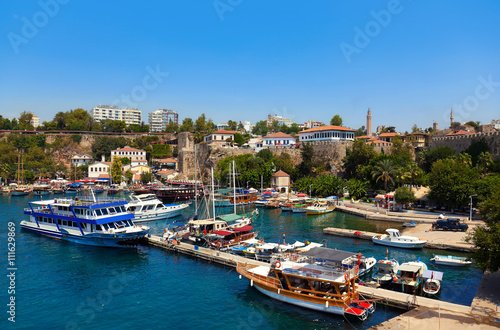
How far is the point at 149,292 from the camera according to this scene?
19125 mm

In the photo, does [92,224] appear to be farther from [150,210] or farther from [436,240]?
[436,240]

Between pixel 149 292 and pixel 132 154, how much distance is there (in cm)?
7809

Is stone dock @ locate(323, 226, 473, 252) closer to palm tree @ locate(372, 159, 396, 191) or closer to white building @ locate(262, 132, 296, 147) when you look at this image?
palm tree @ locate(372, 159, 396, 191)

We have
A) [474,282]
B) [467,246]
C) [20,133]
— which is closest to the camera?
[474,282]

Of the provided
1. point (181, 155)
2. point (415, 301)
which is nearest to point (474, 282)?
point (415, 301)

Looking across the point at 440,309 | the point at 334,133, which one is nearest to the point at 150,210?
the point at 440,309

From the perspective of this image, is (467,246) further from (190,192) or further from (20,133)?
(20,133)

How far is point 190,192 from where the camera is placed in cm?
5769

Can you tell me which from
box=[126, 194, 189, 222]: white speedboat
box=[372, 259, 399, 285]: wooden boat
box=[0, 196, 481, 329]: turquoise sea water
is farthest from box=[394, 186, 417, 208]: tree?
box=[126, 194, 189, 222]: white speedboat

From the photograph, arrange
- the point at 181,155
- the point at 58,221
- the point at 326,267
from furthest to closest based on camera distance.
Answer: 1. the point at 181,155
2. the point at 58,221
3. the point at 326,267

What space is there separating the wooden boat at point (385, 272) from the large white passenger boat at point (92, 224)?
17.5 meters

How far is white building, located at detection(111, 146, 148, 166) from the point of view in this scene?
90625 mm

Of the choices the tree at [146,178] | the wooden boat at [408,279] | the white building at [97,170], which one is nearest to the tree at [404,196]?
A: the wooden boat at [408,279]

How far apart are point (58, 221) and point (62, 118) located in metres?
88.0
